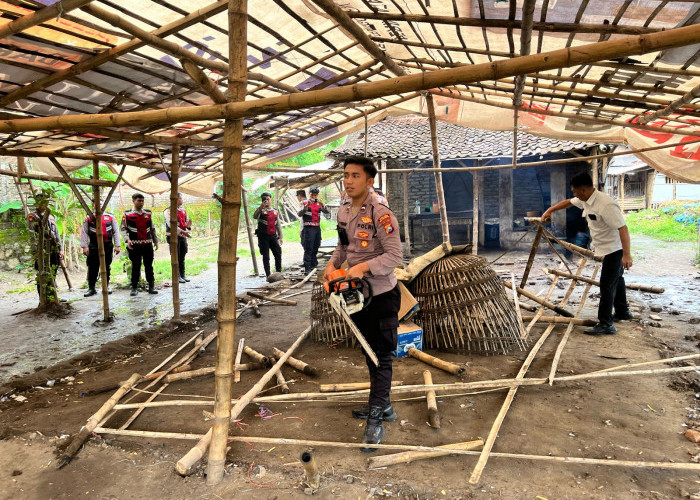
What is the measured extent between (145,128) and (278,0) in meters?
2.73

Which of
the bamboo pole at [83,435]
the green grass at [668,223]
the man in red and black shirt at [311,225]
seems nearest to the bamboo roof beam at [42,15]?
the bamboo pole at [83,435]

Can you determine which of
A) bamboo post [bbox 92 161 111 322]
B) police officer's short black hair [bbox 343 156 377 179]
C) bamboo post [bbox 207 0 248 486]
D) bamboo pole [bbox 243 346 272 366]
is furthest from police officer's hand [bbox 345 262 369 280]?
bamboo post [bbox 92 161 111 322]

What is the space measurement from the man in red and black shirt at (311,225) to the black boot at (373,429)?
7.22 m

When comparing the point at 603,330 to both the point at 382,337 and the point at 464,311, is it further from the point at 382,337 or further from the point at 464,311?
the point at 382,337

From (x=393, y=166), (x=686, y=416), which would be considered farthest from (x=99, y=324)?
(x=393, y=166)

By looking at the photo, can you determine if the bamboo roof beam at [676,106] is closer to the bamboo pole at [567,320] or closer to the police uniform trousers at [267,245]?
→ the bamboo pole at [567,320]

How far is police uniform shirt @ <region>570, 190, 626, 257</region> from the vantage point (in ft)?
15.4

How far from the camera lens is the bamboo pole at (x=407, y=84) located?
1582 mm

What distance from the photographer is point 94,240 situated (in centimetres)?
831

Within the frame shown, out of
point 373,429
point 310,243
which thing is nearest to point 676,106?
point 373,429

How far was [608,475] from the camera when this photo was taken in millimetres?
2430

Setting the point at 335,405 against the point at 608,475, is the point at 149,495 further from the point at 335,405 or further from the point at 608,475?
the point at 608,475

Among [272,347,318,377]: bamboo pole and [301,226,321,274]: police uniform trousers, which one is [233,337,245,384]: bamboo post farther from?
[301,226,321,274]: police uniform trousers

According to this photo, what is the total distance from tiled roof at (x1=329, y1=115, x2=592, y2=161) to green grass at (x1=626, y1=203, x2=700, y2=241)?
6019 millimetres
